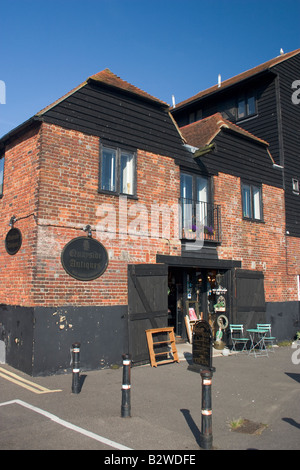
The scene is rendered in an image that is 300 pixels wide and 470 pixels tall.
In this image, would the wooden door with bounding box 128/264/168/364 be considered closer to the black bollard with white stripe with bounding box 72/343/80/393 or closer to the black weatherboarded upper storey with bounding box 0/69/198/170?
the black bollard with white stripe with bounding box 72/343/80/393

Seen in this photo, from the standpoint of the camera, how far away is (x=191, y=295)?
13.4 metres

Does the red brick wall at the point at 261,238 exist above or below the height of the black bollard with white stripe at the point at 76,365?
above

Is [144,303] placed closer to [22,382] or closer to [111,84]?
[22,382]

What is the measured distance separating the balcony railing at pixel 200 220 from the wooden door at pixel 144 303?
1802 millimetres

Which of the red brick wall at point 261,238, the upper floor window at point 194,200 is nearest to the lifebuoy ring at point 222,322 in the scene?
the red brick wall at point 261,238

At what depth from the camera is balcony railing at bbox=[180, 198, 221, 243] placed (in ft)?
38.9

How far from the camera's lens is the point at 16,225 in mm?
9641

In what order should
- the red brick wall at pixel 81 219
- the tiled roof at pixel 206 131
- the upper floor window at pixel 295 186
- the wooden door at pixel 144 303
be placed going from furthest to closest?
the upper floor window at pixel 295 186, the tiled roof at pixel 206 131, the wooden door at pixel 144 303, the red brick wall at pixel 81 219

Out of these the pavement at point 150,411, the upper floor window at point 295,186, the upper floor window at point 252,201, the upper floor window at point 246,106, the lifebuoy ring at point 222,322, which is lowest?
the pavement at point 150,411

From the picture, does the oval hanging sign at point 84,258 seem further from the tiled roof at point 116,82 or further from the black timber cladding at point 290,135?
the black timber cladding at point 290,135

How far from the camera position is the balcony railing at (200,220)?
1184 centimetres

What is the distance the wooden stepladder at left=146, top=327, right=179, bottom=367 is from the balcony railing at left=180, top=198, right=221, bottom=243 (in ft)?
9.44

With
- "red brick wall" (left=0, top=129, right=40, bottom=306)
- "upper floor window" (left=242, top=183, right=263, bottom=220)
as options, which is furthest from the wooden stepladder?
"upper floor window" (left=242, top=183, right=263, bottom=220)

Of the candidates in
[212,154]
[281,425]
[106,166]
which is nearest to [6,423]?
[281,425]
